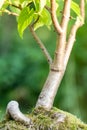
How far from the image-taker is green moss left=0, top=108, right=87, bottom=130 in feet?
3.79

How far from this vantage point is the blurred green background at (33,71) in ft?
18.4

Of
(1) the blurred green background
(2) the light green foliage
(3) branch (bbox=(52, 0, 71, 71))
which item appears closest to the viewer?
(2) the light green foliage

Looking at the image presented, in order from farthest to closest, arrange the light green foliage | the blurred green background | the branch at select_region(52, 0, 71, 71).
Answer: the blurred green background, the branch at select_region(52, 0, 71, 71), the light green foliage

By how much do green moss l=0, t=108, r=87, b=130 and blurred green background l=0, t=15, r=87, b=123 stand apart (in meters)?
4.25

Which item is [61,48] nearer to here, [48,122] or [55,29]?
[55,29]

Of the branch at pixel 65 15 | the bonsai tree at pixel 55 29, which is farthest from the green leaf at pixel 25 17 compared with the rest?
the branch at pixel 65 15

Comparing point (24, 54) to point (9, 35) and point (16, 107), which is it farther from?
point (16, 107)

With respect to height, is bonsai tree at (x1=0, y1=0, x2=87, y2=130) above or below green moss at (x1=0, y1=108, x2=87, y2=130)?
above

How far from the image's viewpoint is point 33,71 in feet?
19.5

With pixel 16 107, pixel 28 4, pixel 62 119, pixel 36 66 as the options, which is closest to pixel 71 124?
pixel 62 119

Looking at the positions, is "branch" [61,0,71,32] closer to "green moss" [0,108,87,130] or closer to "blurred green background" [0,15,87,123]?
"green moss" [0,108,87,130]

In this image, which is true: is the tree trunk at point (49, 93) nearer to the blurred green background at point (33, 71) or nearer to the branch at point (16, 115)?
the branch at point (16, 115)

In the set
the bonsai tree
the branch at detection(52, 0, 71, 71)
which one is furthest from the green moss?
the branch at detection(52, 0, 71, 71)

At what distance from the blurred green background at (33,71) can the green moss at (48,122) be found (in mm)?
4248
